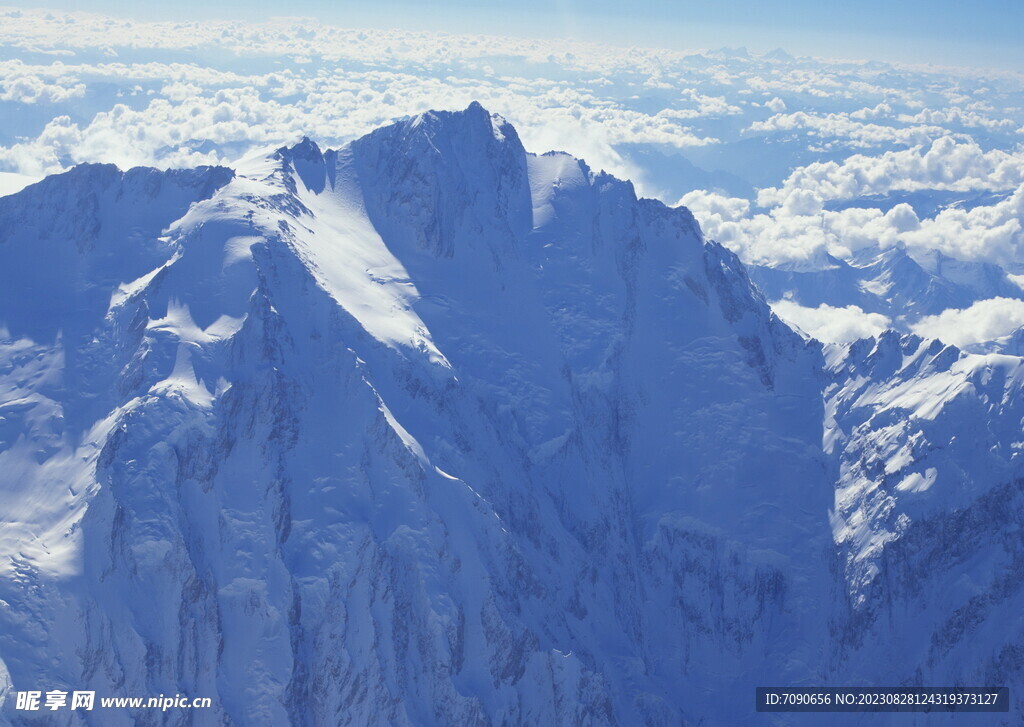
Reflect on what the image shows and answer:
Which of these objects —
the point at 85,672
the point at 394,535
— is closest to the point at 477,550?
the point at 394,535

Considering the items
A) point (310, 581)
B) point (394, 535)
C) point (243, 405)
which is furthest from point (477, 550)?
point (243, 405)

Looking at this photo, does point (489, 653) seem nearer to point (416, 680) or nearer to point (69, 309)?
point (416, 680)

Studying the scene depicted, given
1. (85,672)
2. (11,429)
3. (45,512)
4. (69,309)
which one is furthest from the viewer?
(69,309)

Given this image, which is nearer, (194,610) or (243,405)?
(194,610)

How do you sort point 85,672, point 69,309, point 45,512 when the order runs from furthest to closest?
1. point 69,309
2. point 45,512
3. point 85,672

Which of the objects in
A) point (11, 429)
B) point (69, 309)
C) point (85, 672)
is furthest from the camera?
point (69, 309)

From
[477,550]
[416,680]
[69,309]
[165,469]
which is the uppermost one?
[69,309]

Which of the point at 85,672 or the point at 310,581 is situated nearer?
the point at 85,672

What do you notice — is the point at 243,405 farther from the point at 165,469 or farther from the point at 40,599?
the point at 40,599

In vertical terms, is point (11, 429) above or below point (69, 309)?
below
